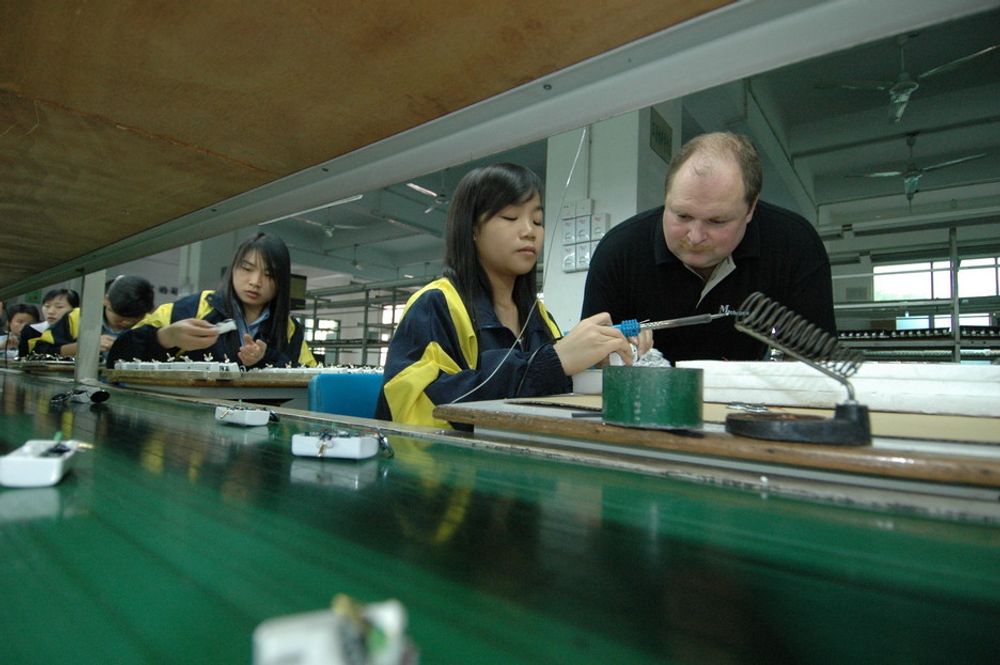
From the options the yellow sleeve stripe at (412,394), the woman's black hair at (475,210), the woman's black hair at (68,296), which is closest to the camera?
the yellow sleeve stripe at (412,394)

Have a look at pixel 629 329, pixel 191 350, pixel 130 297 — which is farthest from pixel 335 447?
pixel 130 297

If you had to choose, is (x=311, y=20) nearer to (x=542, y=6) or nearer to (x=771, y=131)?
(x=542, y=6)

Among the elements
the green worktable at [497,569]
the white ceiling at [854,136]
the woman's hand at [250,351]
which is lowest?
the green worktable at [497,569]

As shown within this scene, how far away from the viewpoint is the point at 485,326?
1.06 m

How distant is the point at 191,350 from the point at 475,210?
1.32 metres

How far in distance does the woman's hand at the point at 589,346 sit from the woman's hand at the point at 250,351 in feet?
4.11

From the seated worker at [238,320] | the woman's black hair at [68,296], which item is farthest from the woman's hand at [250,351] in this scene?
the woman's black hair at [68,296]

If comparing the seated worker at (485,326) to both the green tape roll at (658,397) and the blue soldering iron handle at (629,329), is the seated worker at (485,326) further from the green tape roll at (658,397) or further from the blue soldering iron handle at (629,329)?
the green tape roll at (658,397)

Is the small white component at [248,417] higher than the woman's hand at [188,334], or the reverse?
the woman's hand at [188,334]

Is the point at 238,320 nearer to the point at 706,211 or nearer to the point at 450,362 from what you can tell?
the point at 450,362

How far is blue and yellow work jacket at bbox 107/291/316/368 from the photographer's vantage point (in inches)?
69.9

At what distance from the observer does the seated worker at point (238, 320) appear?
67.2 inches

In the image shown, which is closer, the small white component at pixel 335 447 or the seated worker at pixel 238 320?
the small white component at pixel 335 447

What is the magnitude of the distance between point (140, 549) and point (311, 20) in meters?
0.35
